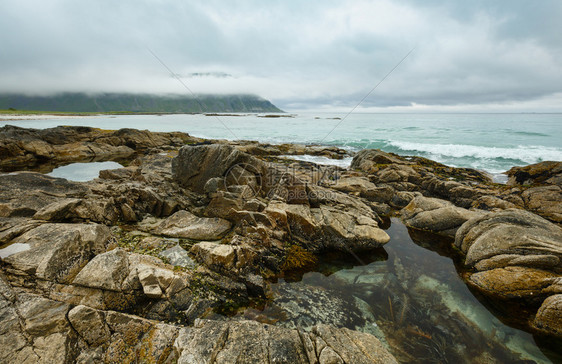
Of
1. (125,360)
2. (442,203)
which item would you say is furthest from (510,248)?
(125,360)

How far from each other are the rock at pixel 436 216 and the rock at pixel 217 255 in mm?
12550

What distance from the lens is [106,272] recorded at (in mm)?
6730

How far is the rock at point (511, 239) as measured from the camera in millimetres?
9680

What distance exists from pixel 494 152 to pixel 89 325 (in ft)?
215

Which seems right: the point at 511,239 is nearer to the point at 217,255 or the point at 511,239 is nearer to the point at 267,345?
the point at 267,345

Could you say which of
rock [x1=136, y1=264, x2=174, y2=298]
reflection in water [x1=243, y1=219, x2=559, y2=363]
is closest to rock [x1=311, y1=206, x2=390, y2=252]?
reflection in water [x1=243, y1=219, x2=559, y2=363]

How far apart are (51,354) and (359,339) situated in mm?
7089

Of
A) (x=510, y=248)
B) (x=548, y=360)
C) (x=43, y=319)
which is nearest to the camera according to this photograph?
(x=43, y=319)

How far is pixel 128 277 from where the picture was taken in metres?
6.93

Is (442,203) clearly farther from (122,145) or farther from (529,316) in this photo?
(122,145)

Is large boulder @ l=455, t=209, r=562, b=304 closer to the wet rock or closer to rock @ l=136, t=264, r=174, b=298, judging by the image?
rock @ l=136, t=264, r=174, b=298

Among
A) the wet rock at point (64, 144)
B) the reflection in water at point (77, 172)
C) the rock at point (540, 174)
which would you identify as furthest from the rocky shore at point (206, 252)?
the wet rock at point (64, 144)

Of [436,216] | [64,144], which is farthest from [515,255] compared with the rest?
[64,144]

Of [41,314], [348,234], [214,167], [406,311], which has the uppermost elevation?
[214,167]
